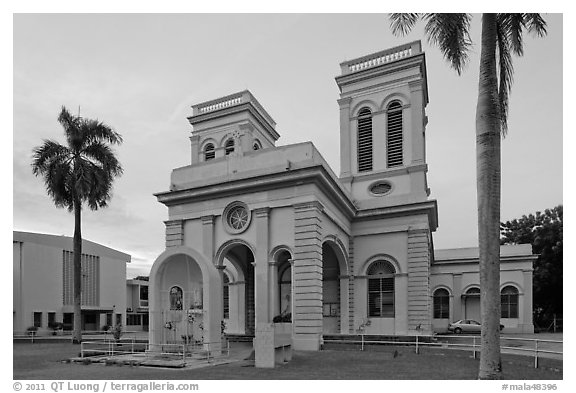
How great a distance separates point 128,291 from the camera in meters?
67.4

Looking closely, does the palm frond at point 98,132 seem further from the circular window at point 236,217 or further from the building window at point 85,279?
the building window at point 85,279

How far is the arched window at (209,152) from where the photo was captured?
35344mm

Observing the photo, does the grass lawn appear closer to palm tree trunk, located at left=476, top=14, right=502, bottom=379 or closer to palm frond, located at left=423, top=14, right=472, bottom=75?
palm tree trunk, located at left=476, top=14, right=502, bottom=379

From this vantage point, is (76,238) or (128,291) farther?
(128,291)

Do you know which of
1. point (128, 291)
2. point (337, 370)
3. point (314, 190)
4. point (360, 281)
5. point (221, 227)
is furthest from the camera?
point (128, 291)

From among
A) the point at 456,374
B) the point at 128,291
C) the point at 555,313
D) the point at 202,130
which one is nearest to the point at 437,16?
the point at 456,374

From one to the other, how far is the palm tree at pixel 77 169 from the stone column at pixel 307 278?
12526 mm

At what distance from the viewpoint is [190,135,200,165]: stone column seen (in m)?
35.8

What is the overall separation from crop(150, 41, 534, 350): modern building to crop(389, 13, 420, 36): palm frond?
848 centimetres

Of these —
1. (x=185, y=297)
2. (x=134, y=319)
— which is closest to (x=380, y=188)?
(x=185, y=297)

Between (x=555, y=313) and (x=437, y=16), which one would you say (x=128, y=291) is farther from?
(x=437, y=16)

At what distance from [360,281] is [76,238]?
15.1 m

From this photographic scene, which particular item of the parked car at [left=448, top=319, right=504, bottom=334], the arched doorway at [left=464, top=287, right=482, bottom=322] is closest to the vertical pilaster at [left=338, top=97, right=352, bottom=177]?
the parked car at [left=448, top=319, right=504, bottom=334]
